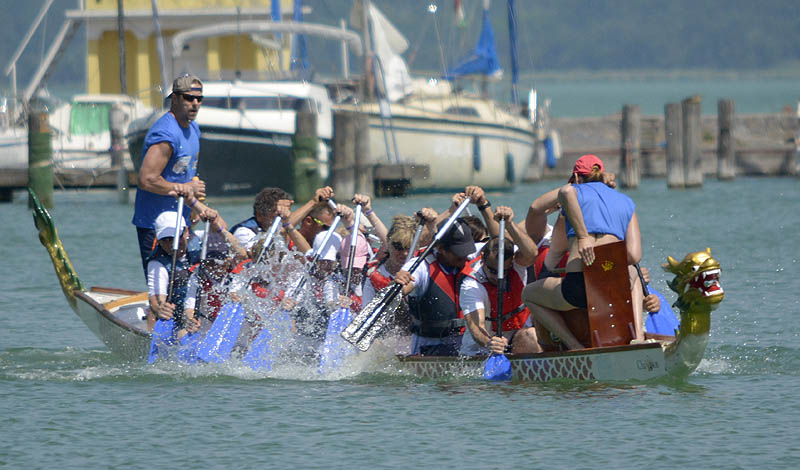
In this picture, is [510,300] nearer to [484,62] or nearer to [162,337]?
[162,337]

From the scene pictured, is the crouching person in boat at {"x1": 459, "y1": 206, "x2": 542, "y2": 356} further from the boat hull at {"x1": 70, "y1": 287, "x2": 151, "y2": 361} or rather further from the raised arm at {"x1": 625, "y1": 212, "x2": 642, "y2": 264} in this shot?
the boat hull at {"x1": 70, "y1": 287, "x2": 151, "y2": 361}

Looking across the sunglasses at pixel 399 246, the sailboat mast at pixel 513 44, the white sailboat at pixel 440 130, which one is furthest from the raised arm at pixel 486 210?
the sailboat mast at pixel 513 44

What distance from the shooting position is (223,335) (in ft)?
30.8

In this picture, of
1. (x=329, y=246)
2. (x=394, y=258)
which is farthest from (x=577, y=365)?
(x=329, y=246)

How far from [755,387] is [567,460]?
218 cm

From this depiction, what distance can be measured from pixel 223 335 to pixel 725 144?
20463 mm

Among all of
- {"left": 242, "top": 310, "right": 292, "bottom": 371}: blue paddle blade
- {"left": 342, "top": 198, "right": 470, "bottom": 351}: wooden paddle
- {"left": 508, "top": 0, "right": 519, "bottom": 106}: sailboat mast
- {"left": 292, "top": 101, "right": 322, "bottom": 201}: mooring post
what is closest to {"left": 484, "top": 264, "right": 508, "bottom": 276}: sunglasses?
{"left": 342, "top": 198, "right": 470, "bottom": 351}: wooden paddle

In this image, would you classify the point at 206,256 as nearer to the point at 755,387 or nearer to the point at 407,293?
the point at 407,293

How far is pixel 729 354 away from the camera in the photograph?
10.0 metres

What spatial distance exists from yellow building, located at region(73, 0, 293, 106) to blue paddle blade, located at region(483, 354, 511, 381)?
21.3 metres

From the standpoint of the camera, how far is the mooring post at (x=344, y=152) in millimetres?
22500

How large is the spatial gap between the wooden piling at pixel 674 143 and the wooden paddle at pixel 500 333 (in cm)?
1638

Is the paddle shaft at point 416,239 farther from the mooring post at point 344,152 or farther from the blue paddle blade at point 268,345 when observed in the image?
the mooring post at point 344,152

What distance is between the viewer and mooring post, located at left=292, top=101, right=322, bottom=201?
2267cm
